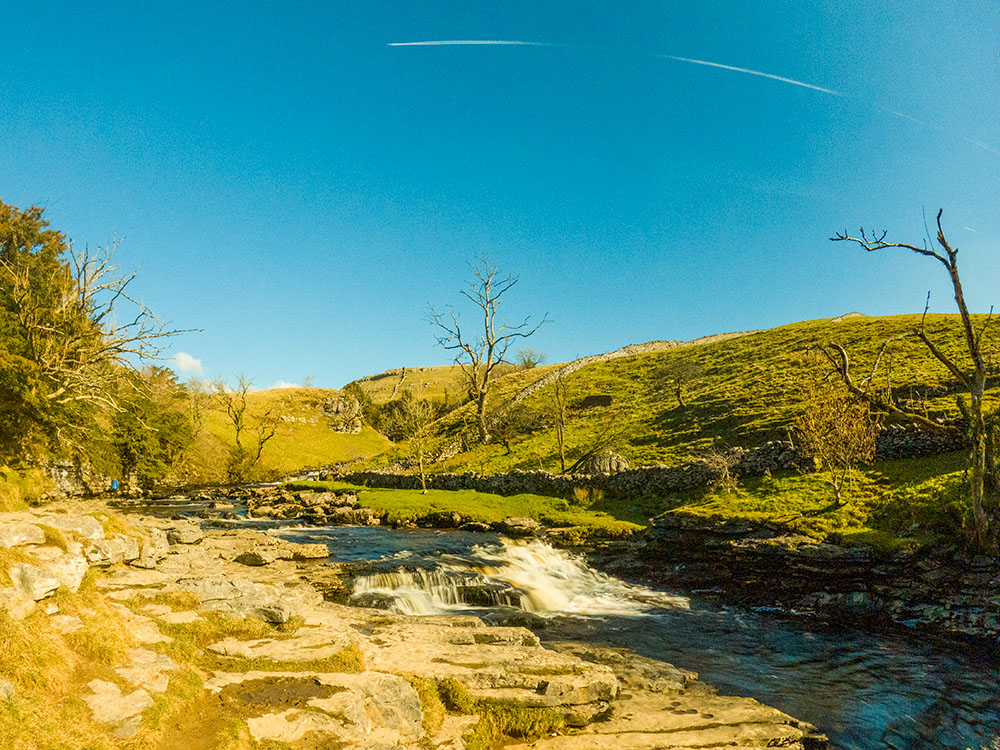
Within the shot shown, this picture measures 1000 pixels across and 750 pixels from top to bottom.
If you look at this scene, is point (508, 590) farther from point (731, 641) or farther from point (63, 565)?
point (63, 565)

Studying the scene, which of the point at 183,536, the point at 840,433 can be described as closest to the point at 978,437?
the point at 840,433

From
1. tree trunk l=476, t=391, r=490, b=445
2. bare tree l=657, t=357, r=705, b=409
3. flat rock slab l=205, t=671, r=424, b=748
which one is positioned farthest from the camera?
tree trunk l=476, t=391, r=490, b=445

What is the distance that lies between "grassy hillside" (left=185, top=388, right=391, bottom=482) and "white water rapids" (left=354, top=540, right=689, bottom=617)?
189 feet

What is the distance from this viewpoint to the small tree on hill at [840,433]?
24453 mm

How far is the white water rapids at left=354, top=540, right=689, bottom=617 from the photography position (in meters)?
19.3

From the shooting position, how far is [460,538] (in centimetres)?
2948

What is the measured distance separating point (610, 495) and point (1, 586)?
34528mm

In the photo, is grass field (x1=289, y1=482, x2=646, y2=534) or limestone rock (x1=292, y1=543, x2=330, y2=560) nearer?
limestone rock (x1=292, y1=543, x2=330, y2=560)

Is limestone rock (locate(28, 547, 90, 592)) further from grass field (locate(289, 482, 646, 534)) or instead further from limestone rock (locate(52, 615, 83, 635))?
grass field (locate(289, 482, 646, 534))

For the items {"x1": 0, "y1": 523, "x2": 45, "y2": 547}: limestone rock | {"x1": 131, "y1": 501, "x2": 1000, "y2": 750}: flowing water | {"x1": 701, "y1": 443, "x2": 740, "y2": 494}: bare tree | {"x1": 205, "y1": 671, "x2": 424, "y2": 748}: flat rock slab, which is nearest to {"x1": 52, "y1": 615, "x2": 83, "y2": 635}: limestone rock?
{"x1": 0, "y1": 523, "x2": 45, "y2": 547}: limestone rock

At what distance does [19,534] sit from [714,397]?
55.6 metres

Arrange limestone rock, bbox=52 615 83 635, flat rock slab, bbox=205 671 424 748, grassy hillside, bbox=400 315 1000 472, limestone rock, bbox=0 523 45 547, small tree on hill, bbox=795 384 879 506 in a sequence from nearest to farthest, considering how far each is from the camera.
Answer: flat rock slab, bbox=205 671 424 748 → limestone rock, bbox=52 615 83 635 → limestone rock, bbox=0 523 45 547 → small tree on hill, bbox=795 384 879 506 → grassy hillside, bbox=400 315 1000 472

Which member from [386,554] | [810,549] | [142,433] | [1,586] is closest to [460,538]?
[386,554]

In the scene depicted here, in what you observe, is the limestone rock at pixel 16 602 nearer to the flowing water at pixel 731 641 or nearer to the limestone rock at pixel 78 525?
the limestone rock at pixel 78 525
